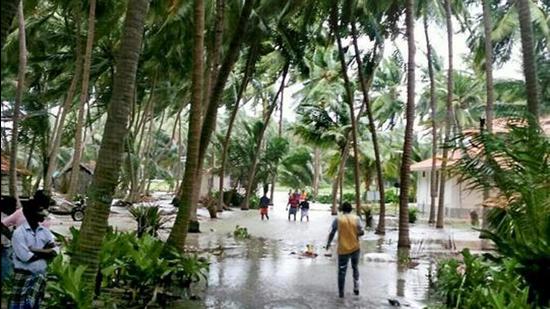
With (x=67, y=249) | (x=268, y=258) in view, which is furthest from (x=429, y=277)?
(x=67, y=249)

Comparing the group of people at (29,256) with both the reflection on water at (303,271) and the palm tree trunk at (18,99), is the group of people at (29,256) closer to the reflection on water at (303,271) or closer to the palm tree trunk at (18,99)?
the reflection on water at (303,271)

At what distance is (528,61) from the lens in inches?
421

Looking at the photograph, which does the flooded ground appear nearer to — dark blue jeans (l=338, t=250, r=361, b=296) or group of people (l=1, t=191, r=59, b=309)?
dark blue jeans (l=338, t=250, r=361, b=296)

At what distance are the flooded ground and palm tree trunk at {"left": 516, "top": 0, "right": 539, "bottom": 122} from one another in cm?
362

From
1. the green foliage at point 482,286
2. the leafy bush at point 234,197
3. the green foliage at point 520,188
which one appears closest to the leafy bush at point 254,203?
the leafy bush at point 234,197

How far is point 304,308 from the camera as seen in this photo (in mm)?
8391

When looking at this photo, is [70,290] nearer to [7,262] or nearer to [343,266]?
[7,262]

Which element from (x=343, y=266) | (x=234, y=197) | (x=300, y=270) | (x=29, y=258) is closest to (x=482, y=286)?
(x=343, y=266)

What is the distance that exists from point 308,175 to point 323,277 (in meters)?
35.8

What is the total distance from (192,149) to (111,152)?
403 centimetres

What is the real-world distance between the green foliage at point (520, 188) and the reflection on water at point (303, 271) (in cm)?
232

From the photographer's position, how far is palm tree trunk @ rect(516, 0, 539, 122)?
10.4 metres

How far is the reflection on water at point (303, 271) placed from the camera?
29.4 feet

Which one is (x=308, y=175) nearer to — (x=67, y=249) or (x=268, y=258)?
(x=268, y=258)
